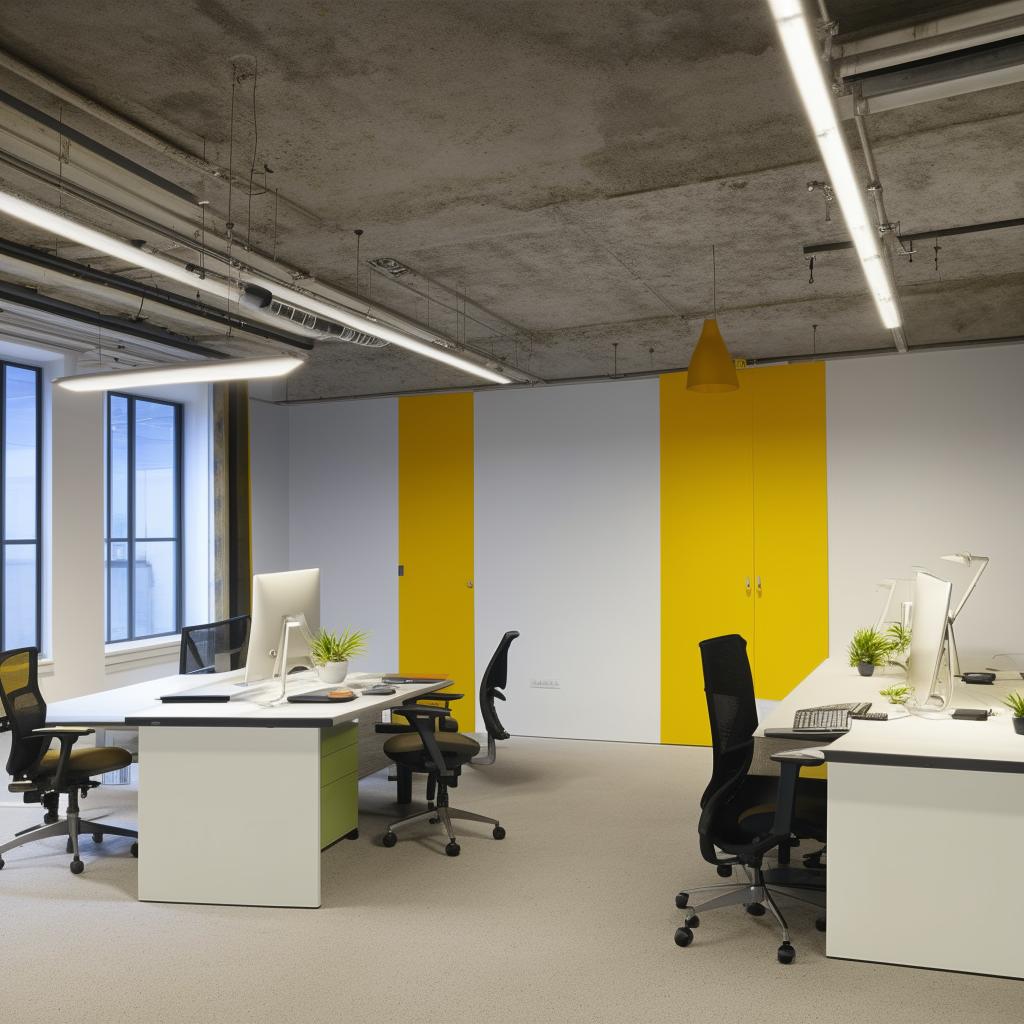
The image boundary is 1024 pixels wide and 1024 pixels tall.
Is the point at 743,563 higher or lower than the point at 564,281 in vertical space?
lower

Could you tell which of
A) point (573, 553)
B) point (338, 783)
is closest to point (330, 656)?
point (338, 783)

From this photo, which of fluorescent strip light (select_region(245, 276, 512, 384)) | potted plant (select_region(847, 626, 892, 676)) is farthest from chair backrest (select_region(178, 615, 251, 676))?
potted plant (select_region(847, 626, 892, 676))

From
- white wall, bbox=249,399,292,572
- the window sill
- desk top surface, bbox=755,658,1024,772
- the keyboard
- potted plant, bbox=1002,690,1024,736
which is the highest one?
white wall, bbox=249,399,292,572

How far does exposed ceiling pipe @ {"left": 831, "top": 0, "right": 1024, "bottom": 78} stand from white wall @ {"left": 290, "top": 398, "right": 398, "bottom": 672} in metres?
6.82

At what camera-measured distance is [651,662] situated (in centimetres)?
853

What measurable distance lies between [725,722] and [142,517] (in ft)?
21.4

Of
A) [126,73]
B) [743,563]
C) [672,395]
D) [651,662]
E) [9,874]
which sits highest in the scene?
[126,73]

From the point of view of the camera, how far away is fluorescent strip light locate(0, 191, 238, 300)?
11.3ft

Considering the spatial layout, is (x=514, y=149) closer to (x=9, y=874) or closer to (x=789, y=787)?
(x=789, y=787)

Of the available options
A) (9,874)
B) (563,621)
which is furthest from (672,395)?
(9,874)

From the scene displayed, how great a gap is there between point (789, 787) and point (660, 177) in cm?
276

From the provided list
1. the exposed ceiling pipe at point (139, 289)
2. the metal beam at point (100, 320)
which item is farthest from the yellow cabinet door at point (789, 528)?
the metal beam at point (100, 320)

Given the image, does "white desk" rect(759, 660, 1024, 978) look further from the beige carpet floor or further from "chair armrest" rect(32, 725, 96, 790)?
"chair armrest" rect(32, 725, 96, 790)

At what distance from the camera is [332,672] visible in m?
5.38
